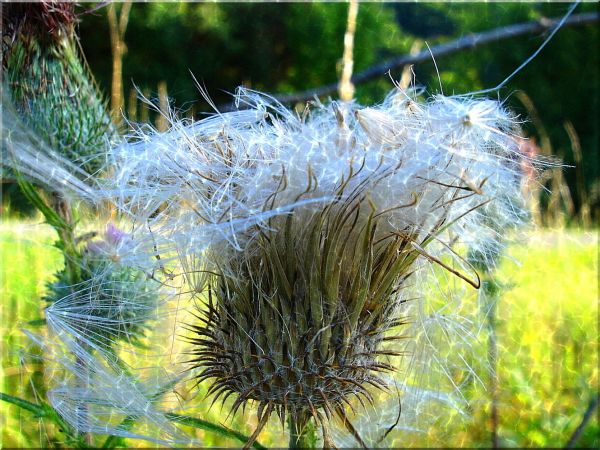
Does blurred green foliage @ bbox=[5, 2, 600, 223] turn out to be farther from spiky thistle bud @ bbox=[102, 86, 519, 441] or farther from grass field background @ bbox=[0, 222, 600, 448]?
spiky thistle bud @ bbox=[102, 86, 519, 441]

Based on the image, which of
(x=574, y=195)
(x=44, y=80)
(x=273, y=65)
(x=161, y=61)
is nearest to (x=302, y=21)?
(x=273, y=65)

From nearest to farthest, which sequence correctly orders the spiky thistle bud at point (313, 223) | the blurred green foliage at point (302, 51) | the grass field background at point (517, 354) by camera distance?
the spiky thistle bud at point (313, 223)
the grass field background at point (517, 354)
the blurred green foliage at point (302, 51)

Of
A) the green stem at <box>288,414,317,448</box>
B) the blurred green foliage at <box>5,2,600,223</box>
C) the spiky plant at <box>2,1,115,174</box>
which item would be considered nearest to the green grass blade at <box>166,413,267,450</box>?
the green stem at <box>288,414,317,448</box>

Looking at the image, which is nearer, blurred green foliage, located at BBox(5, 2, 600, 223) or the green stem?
the green stem

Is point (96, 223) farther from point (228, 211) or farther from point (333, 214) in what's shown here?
point (333, 214)

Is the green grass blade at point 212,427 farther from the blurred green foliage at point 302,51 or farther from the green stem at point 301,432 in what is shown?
the blurred green foliage at point 302,51

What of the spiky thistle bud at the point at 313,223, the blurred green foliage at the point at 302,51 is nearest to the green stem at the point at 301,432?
the spiky thistle bud at the point at 313,223

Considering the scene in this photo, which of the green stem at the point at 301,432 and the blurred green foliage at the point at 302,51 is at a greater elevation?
the blurred green foliage at the point at 302,51

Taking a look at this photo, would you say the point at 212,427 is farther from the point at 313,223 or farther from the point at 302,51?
the point at 302,51
